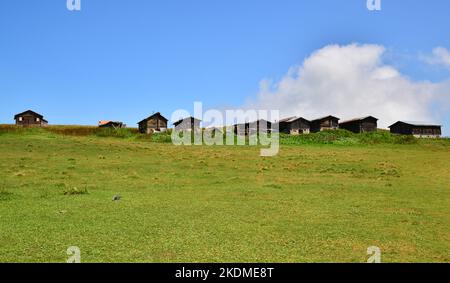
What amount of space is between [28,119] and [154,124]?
30.7 meters

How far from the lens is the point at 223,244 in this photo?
13625 millimetres

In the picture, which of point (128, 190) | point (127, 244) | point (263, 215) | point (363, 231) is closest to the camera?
point (127, 244)

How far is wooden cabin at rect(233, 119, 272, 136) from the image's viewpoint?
96.1 metres

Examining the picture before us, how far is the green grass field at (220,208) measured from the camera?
42.9ft

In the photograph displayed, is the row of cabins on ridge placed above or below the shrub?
above

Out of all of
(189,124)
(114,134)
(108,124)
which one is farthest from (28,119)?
(189,124)

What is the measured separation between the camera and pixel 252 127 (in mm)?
97000

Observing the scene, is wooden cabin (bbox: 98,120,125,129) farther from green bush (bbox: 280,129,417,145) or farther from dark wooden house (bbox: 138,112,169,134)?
green bush (bbox: 280,129,417,145)

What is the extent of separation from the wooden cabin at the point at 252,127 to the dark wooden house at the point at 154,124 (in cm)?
1750

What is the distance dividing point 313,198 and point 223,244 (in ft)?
36.5

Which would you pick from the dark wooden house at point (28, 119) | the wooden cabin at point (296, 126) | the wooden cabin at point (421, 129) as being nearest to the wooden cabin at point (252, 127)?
the wooden cabin at point (296, 126)

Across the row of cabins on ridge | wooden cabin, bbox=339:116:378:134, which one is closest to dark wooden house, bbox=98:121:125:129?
the row of cabins on ridge
